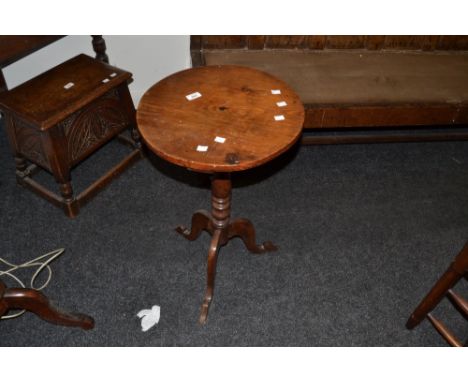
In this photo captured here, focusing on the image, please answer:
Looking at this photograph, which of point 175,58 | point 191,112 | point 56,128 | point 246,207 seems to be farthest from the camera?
point 175,58

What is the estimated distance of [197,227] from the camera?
225 centimetres

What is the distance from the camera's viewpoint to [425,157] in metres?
2.91

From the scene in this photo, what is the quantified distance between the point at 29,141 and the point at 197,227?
994mm

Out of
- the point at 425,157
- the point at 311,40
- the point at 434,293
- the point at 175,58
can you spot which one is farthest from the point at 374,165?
the point at 175,58

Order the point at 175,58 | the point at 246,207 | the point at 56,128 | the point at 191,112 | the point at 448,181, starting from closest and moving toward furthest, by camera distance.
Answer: the point at 191,112
the point at 56,128
the point at 246,207
the point at 448,181
the point at 175,58

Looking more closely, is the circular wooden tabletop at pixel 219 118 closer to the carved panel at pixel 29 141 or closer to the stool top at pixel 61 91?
the stool top at pixel 61 91

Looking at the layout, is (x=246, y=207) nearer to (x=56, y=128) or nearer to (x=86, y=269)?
(x=86, y=269)

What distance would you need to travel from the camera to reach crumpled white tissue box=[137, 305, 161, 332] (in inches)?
79.0

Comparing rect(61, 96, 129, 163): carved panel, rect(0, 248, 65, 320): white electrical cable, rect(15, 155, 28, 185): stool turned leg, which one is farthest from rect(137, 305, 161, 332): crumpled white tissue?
rect(15, 155, 28, 185): stool turned leg

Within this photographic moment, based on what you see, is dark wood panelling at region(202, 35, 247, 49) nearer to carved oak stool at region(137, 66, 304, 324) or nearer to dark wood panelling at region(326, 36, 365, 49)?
dark wood panelling at region(326, 36, 365, 49)

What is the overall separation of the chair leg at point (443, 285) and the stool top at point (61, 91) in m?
1.84

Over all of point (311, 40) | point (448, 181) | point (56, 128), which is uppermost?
point (311, 40)

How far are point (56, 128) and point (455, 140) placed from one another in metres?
2.48

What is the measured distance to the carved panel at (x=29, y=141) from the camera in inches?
87.8
